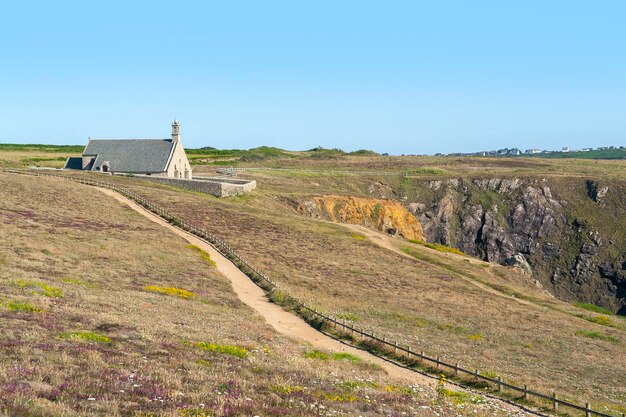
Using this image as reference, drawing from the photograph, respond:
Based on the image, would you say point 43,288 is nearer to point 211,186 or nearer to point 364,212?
point 211,186

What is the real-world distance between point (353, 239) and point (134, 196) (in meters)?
30.6

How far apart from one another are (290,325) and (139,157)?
255ft

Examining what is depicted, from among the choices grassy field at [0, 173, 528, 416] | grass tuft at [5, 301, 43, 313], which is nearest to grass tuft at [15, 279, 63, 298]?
grassy field at [0, 173, 528, 416]

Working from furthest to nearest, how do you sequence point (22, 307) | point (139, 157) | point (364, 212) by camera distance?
1. point (139, 157)
2. point (364, 212)
3. point (22, 307)

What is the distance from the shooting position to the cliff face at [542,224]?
124688 millimetres

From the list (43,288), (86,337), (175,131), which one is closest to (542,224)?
(175,131)

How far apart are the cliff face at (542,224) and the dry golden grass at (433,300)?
53816 millimetres

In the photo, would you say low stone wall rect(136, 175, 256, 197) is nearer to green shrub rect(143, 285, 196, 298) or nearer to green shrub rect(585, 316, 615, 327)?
green shrub rect(143, 285, 196, 298)

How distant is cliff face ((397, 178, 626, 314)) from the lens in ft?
409

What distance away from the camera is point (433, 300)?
A: 54.3 m

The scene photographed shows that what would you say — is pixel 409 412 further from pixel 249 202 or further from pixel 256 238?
pixel 249 202

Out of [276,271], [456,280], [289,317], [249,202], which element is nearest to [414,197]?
[249,202]

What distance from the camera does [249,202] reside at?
94312mm

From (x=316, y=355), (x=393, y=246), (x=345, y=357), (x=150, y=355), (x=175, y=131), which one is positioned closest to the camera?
(x=150, y=355)
